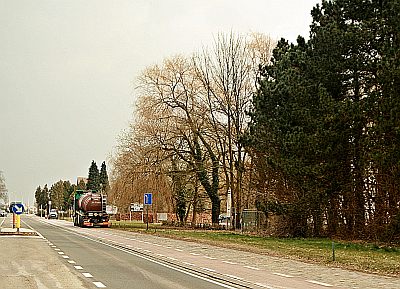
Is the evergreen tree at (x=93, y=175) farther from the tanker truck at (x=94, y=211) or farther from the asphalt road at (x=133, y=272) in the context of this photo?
the asphalt road at (x=133, y=272)

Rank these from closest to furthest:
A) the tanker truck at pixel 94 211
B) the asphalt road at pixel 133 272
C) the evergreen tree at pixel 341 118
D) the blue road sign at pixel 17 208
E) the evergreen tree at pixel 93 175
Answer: the asphalt road at pixel 133 272 < the evergreen tree at pixel 341 118 < the blue road sign at pixel 17 208 < the tanker truck at pixel 94 211 < the evergreen tree at pixel 93 175

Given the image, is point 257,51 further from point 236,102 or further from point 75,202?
point 75,202

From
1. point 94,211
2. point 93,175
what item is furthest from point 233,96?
point 93,175

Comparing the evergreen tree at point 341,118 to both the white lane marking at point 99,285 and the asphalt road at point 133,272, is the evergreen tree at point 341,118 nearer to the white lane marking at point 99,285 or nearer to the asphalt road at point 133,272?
the asphalt road at point 133,272

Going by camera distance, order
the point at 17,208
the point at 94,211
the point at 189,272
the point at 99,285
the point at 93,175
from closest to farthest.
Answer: the point at 99,285 < the point at 189,272 < the point at 17,208 < the point at 94,211 < the point at 93,175

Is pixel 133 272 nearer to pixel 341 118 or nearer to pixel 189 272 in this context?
pixel 189 272

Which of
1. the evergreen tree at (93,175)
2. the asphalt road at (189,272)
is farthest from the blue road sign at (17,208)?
the evergreen tree at (93,175)

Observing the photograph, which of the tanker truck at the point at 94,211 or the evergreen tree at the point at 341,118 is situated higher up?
the evergreen tree at the point at 341,118

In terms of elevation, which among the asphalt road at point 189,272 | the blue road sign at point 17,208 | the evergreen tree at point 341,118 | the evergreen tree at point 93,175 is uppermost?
the evergreen tree at point 93,175

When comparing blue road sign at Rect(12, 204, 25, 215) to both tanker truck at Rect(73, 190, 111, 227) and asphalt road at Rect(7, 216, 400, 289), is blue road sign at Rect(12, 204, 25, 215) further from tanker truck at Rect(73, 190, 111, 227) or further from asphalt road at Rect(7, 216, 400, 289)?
tanker truck at Rect(73, 190, 111, 227)

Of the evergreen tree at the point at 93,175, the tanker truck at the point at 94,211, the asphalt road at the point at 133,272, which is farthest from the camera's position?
the evergreen tree at the point at 93,175

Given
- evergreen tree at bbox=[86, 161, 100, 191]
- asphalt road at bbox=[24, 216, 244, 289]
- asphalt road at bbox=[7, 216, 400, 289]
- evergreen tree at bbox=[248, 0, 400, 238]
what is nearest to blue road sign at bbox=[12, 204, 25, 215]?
asphalt road at bbox=[7, 216, 400, 289]

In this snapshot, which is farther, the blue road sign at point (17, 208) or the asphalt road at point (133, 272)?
the blue road sign at point (17, 208)

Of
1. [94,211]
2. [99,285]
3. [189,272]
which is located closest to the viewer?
[99,285]
